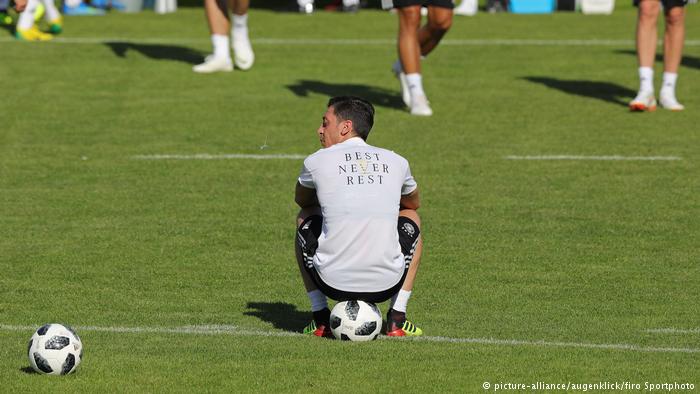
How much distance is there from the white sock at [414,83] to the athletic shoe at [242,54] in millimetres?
3212

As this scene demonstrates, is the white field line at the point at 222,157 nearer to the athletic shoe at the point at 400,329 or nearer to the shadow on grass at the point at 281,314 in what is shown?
the shadow on grass at the point at 281,314

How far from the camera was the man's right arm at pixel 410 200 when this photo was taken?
26.5ft

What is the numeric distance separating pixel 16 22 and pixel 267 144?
7959mm

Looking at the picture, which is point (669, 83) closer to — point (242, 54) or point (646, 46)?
point (646, 46)

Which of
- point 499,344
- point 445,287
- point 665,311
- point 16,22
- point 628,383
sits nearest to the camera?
point 628,383

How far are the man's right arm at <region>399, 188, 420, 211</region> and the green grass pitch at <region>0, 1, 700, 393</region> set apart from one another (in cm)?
73

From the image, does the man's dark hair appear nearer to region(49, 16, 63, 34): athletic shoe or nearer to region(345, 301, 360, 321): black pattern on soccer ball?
region(345, 301, 360, 321): black pattern on soccer ball

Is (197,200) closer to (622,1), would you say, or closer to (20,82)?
(20,82)

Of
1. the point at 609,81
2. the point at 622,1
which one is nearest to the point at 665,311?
the point at 609,81

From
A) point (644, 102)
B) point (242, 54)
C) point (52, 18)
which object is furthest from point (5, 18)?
point (644, 102)

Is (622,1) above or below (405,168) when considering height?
below

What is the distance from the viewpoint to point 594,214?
1185 cm

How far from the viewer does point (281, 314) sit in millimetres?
8852

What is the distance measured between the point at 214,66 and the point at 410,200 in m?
10.3
